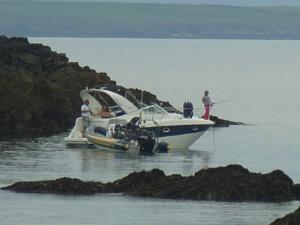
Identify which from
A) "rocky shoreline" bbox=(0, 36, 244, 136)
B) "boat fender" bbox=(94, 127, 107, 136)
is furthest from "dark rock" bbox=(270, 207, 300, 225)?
"rocky shoreline" bbox=(0, 36, 244, 136)

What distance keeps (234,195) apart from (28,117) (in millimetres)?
20604

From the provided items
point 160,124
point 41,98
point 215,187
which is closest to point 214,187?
point 215,187

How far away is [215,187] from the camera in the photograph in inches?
1211

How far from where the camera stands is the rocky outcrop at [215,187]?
30.6m

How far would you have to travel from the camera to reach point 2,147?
4431 cm

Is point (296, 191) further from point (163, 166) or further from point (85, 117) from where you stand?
point (85, 117)

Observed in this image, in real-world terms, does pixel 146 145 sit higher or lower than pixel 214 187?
higher

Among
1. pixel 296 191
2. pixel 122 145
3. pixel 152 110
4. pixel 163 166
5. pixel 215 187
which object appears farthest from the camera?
pixel 152 110

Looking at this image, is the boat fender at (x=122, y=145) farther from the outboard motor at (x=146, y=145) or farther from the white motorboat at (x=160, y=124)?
the white motorboat at (x=160, y=124)

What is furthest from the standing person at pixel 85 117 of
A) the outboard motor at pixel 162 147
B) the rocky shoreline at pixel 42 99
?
the rocky shoreline at pixel 42 99

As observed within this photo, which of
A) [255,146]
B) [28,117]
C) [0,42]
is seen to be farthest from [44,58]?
[255,146]

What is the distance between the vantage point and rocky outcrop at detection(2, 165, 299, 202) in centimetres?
3059

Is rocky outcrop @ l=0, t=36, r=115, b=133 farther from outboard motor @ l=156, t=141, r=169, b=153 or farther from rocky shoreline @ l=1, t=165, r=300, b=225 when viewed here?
rocky shoreline @ l=1, t=165, r=300, b=225

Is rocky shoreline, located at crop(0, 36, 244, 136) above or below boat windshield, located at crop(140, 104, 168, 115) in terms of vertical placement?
above
